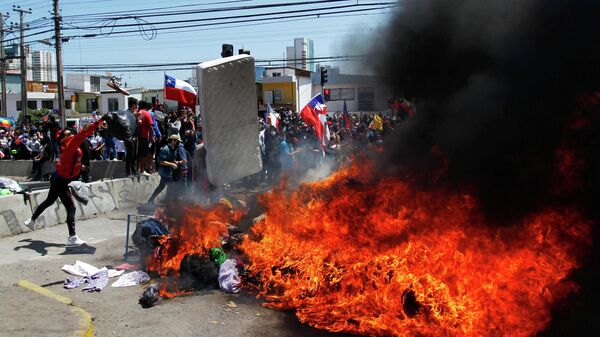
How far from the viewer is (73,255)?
24.9ft

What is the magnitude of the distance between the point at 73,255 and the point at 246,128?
3.18 metres

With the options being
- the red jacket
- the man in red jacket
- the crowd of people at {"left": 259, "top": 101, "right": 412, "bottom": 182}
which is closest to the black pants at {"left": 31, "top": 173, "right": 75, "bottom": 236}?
the man in red jacket

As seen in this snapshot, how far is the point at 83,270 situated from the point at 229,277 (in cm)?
213

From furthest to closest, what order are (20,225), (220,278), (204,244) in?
(20,225), (204,244), (220,278)

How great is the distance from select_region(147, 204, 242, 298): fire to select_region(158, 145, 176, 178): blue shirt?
9.65ft

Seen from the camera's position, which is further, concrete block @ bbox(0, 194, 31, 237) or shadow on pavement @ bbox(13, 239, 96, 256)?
concrete block @ bbox(0, 194, 31, 237)

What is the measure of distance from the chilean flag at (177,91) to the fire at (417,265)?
312 inches

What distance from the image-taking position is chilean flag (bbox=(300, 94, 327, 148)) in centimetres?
1468

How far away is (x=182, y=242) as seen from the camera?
22.0ft

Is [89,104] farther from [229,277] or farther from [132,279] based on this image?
[229,277]

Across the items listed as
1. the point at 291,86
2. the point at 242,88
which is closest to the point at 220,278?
the point at 242,88

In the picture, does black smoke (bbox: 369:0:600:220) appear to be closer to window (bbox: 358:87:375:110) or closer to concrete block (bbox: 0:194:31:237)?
window (bbox: 358:87:375:110)

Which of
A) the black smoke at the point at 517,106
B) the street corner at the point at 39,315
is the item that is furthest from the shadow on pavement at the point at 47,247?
the black smoke at the point at 517,106

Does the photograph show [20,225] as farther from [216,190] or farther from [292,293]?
[292,293]
